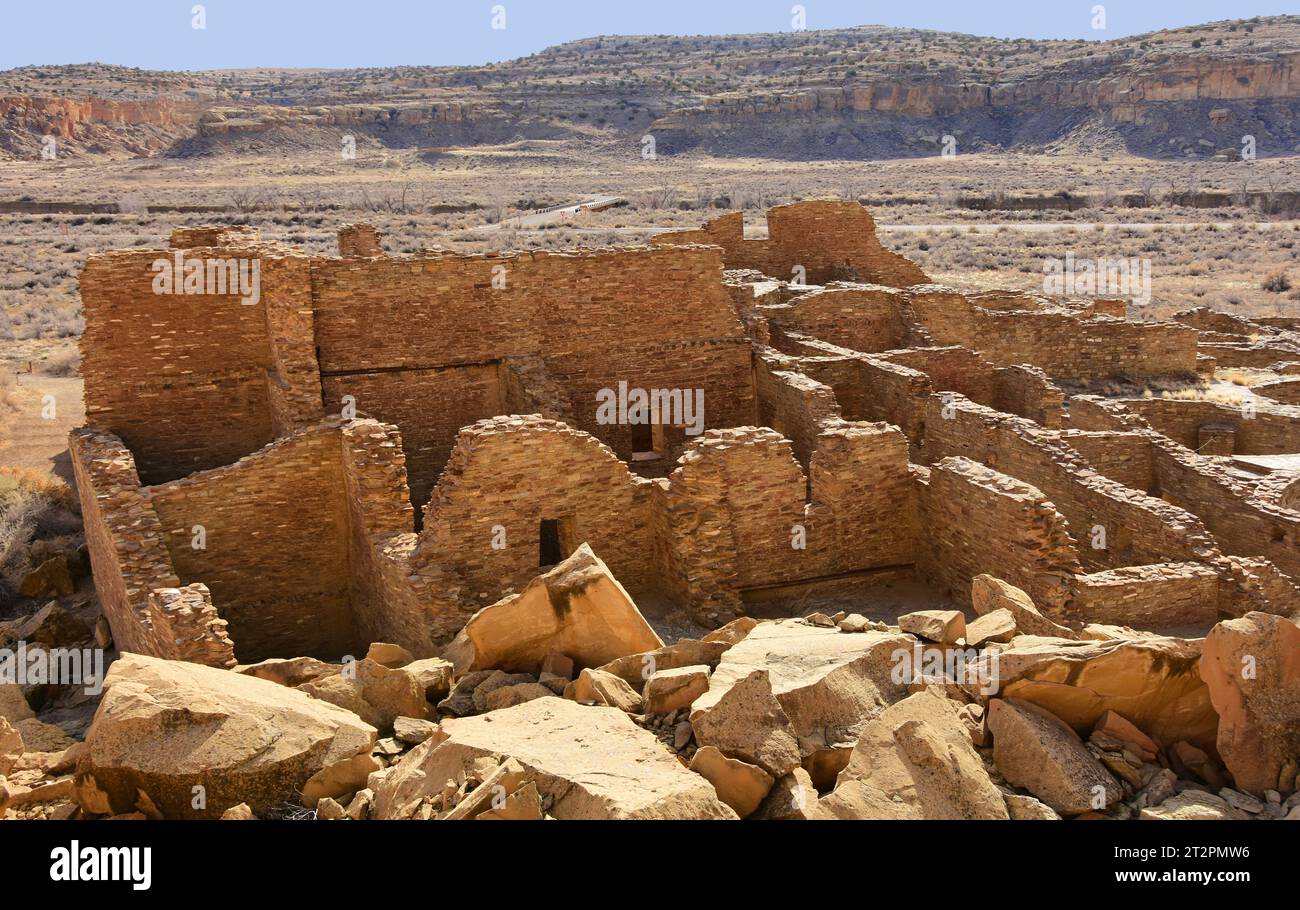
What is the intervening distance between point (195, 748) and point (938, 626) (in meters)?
4.61

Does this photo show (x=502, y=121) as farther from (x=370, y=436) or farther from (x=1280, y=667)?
(x=1280, y=667)

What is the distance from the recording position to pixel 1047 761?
644cm

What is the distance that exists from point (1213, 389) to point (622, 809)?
16153mm

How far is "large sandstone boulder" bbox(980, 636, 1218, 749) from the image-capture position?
6926mm

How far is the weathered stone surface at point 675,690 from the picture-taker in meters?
7.31

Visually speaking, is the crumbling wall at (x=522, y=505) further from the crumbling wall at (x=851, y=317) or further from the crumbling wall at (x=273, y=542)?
the crumbling wall at (x=851, y=317)

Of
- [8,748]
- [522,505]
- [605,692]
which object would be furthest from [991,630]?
[8,748]

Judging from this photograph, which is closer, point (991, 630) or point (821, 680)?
point (821, 680)

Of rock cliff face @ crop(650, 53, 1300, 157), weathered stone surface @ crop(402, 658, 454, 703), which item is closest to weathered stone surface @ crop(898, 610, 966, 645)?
weathered stone surface @ crop(402, 658, 454, 703)

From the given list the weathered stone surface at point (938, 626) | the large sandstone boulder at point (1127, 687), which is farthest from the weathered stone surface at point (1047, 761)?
the weathered stone surface at point (938, 626)

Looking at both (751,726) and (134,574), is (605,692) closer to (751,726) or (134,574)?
(751,726)

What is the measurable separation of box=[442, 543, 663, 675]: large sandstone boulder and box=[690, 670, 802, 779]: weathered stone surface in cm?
171

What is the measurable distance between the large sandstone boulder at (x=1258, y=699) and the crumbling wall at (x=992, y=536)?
11.3ft

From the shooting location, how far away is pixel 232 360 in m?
13.8
